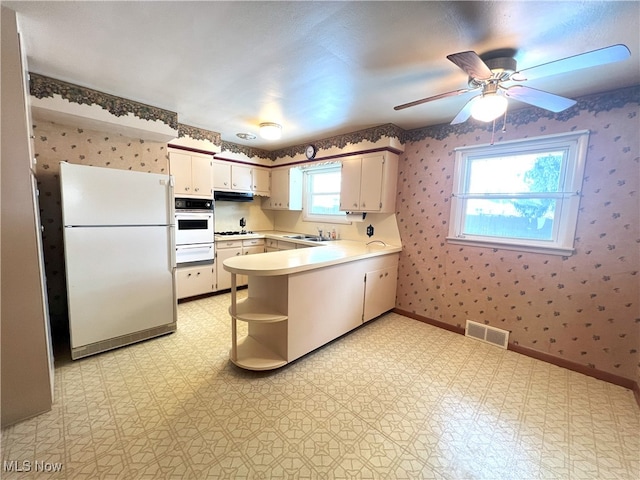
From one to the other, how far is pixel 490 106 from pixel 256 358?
2.59 meters

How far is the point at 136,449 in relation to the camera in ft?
4.78

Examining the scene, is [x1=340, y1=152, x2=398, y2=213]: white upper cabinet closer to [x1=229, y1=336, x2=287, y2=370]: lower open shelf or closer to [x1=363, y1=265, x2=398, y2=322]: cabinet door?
[x1=363, y1=265, x2=398, y2=322]: cabinet door

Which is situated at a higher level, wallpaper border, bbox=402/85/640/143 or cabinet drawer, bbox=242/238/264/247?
wallpaper border, bbox=402/85/640/143

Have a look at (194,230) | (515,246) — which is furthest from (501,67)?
(194,230)

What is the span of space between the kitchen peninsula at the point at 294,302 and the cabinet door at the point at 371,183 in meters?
0.80

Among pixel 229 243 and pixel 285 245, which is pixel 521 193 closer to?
pixel 285 245

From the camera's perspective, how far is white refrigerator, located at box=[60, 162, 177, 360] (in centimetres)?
212

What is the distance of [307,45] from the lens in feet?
5.27

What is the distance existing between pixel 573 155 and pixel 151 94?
3957 millimetres

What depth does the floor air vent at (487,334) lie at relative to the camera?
8.76 ft

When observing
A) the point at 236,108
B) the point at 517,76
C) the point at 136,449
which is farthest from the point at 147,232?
the point at 517,76

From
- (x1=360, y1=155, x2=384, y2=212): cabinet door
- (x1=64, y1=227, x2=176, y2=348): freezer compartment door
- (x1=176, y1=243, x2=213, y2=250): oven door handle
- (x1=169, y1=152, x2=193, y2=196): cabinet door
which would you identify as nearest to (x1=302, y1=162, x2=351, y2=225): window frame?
(x1=360, y1=155, x2=384, y2=212): cabinet door

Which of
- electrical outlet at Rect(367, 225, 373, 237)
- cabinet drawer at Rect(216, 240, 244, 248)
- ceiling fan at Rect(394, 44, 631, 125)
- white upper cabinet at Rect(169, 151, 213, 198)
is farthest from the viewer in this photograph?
cabinet drawer at Rect(216, 240, 244, 248)

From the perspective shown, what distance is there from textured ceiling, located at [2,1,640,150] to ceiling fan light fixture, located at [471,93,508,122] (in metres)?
0.29
